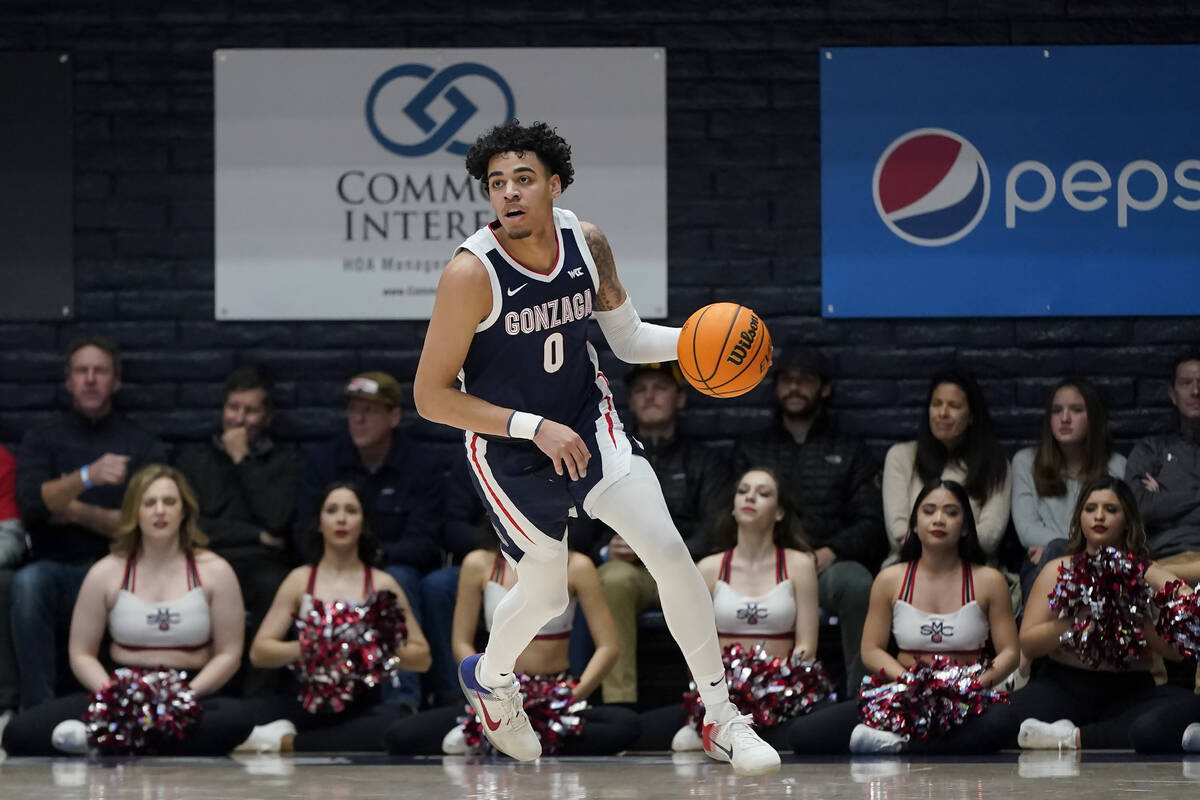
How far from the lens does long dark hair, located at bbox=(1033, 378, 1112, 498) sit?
6273 millimetres

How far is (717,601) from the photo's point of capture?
5.78 m

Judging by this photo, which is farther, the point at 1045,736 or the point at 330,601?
the point at 330,601

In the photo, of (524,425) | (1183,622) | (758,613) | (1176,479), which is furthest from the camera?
(1176,479)

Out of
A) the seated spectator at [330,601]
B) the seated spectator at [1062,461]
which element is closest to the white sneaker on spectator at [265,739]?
the seated spectator at [330,601]

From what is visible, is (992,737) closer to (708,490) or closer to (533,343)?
(708,490)

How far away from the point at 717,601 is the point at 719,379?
1921mm

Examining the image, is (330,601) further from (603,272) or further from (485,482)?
(603,272)

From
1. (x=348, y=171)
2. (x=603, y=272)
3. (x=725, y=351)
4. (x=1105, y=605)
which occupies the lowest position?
(x=1105, y=605)

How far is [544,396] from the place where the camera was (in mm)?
4113

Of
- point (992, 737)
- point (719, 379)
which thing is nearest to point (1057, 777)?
point (992, 737)

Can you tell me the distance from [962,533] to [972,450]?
691mm

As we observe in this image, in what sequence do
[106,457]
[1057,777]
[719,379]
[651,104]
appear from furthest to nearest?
[651,104] < [106,457] < [1057,777] < [719,379]

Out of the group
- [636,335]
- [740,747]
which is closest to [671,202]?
[636,335]

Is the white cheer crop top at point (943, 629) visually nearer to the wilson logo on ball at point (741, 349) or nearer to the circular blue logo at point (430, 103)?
the wilson logo on ball at point (741, 349)
